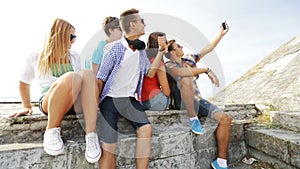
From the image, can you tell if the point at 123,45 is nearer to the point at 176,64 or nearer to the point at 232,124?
the point at 176,64

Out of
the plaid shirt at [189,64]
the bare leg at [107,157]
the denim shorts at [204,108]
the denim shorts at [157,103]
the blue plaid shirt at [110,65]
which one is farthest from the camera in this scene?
the plaid shirt at [189,64]

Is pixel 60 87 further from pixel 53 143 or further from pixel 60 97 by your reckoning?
pixel 53 143

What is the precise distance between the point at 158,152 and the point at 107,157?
52cm

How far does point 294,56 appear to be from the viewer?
3.78 m

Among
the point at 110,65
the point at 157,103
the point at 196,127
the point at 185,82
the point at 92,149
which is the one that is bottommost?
the point at 196,127

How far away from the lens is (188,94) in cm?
228

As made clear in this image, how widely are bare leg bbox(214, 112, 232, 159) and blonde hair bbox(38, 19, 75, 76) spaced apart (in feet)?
5.57

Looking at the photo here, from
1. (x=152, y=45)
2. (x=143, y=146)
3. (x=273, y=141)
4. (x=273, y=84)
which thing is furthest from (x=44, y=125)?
(x=273, y=84)

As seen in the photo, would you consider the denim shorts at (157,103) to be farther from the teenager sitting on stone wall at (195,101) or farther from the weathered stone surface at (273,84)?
the weathered stone surface at (273,84)

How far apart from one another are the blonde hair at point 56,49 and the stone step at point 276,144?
210 cm

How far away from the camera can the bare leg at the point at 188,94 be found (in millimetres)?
2267

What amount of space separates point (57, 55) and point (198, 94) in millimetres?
1685

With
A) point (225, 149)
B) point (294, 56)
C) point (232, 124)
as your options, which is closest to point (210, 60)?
point (232, 124)

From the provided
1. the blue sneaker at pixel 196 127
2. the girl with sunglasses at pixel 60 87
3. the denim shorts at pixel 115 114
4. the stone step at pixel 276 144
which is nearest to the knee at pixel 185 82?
the blue sneaker at pixel 196 127
